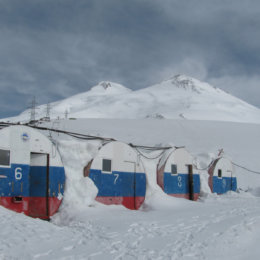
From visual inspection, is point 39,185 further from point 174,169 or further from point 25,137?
point 174,169

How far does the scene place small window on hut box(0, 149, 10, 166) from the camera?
9.70 m

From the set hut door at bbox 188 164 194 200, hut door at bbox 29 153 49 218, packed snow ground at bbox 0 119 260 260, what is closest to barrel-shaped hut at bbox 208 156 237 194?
packed snow ground at bbox 0 119 260 260

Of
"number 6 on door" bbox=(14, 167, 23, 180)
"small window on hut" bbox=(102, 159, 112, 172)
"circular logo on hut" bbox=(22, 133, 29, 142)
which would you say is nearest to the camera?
"number 6 on door" bbox=(14, 167, 23, 180)

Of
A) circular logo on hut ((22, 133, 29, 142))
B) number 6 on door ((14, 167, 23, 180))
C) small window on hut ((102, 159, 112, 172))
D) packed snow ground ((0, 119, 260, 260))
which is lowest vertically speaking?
packed snow ground ((0, 119, 260, 260))

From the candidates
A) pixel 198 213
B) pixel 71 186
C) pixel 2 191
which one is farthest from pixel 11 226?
pixel 198 213

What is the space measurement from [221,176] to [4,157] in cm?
1258

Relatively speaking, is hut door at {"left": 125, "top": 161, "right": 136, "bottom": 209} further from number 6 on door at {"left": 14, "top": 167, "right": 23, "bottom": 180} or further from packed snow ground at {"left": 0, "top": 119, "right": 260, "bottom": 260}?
number 6 on door at {"left": 14, "top": 167, "right": 23, "bottom": 180}

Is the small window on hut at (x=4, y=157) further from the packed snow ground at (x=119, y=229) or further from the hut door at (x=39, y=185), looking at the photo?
the packed snow ground at (x=119, y=229)

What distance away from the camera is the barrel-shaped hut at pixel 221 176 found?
18.3 m

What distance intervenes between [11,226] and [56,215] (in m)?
3.10

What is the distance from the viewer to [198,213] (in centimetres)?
1091

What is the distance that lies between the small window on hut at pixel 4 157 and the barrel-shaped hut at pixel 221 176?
11408 mm

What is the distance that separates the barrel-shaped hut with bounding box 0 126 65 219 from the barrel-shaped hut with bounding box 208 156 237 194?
962 cm

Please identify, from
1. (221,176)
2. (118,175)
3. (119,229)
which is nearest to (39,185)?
(118,175)
